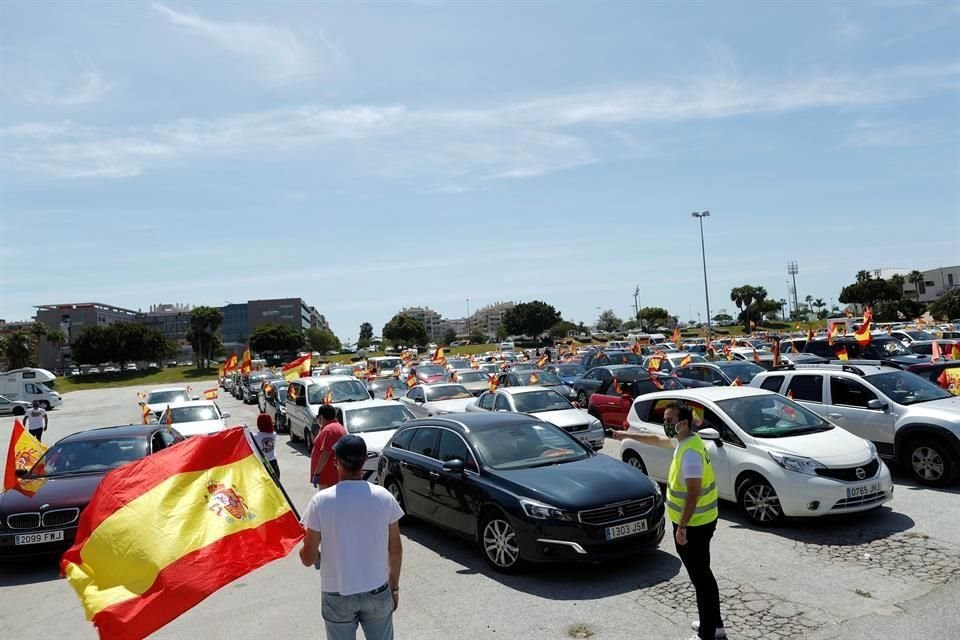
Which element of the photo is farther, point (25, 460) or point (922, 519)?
point (25, 460)

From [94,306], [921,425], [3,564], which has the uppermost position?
[94,306]

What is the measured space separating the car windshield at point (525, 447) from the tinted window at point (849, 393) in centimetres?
523

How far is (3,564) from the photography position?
8609mm

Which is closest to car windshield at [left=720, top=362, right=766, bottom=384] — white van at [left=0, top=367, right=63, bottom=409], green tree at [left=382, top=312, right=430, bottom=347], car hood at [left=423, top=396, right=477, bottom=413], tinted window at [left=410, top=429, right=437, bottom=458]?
car hood at [left=423, top=396, right=477, bottom=413]

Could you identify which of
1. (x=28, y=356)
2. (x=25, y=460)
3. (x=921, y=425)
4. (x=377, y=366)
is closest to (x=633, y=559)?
(x=921, y=425)

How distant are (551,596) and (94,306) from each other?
18907 centimetres

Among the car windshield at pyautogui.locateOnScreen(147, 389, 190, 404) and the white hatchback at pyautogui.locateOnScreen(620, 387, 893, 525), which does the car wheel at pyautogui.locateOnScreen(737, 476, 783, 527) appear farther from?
the car windshield at pyautogui.locateOnScreen(147, 389, 190, 404)

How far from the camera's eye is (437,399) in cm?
1808

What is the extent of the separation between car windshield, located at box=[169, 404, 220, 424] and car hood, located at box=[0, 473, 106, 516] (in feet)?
28.4

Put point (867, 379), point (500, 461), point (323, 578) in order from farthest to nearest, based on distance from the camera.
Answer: point (867, 379), point (500, 461), point (323, 578)

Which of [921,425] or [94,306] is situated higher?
[94,306]

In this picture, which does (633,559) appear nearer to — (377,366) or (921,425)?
(921,425)

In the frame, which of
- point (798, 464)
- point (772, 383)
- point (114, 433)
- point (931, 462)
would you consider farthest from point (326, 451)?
point (931, 462)

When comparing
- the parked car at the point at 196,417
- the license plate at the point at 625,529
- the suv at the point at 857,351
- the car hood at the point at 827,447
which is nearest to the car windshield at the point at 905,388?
the car hood at the point at 827,447
